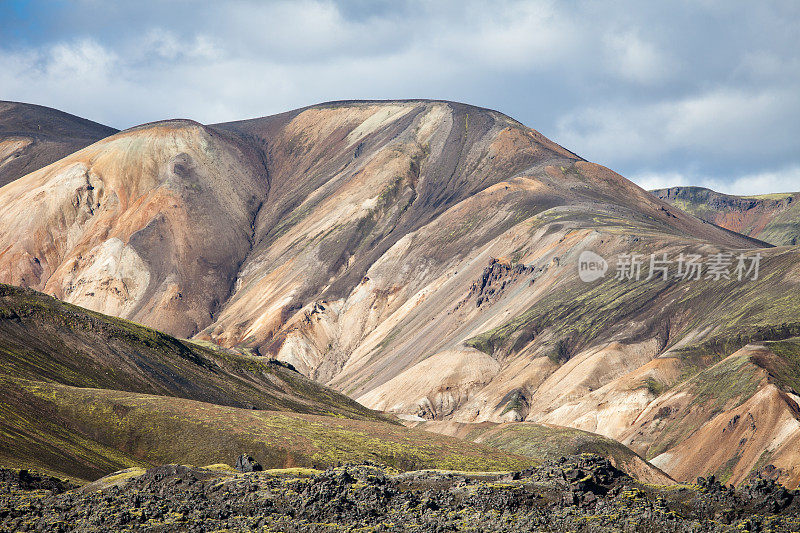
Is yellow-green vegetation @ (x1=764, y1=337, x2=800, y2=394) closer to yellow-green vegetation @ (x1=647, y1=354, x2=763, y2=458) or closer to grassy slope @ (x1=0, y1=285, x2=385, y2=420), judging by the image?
yellow-green vegetation @ (x1=647, y1=354, x2=763, y2=458)

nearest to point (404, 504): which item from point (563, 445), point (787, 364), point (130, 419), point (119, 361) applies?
point (130, 419)

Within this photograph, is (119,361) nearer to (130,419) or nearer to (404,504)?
(130,419)

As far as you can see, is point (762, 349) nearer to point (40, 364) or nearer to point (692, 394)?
point (692, 394)

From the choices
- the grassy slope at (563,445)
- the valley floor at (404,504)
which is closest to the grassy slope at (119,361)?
Result: the grassy slope at (563,445)

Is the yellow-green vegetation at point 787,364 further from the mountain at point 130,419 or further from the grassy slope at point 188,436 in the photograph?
the grassy slope at point 188,436

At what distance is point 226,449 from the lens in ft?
231

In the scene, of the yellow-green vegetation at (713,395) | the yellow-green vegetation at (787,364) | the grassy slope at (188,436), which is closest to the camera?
the grassy slope at (188,436)

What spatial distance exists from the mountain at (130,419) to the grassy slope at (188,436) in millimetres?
104

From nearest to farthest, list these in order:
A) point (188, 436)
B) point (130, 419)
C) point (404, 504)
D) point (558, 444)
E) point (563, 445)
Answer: point (404, 504) < point (188, 436) < point (130, 419) < point (563, 445) < point (558, 444)

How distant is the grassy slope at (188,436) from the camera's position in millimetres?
67000

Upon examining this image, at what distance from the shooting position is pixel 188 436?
2835 inches

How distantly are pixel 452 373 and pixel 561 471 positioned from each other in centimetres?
12739

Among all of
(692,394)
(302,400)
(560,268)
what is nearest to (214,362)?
(302,400)

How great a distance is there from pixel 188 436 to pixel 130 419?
6.15 metres
